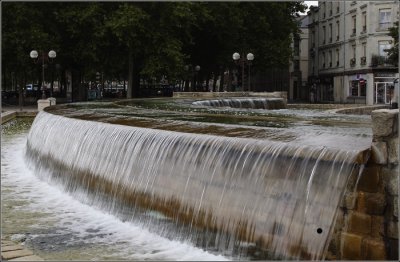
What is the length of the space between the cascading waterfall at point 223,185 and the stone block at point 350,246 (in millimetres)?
221

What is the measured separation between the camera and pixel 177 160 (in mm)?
9156

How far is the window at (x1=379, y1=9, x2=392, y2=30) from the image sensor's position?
Result: 47.7 metres

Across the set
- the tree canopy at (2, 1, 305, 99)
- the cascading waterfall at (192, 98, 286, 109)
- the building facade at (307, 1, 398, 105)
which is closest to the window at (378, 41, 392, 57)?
the building facade at (307, 1, 398, 105)

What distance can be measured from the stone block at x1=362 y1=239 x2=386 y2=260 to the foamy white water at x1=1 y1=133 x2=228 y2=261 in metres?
2.16

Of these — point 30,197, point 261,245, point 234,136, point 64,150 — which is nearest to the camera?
point 261,245

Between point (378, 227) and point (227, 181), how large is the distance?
2503 millimetres

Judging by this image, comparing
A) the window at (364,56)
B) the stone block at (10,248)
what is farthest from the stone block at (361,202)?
the window at (364,56)

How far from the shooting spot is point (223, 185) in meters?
8.11

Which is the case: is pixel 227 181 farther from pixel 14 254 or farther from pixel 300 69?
pixel 300 69

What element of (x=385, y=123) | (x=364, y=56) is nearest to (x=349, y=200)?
(x=385, y=123)

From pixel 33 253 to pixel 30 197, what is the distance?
452cm

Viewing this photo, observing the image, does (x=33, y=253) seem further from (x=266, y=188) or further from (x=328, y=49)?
(x=328, y=49)

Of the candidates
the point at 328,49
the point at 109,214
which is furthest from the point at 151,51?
the point at 109,214

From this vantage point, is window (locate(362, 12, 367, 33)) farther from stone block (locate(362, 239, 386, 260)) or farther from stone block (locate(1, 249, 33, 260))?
stone block (locate(1, 249, 33, 260))
